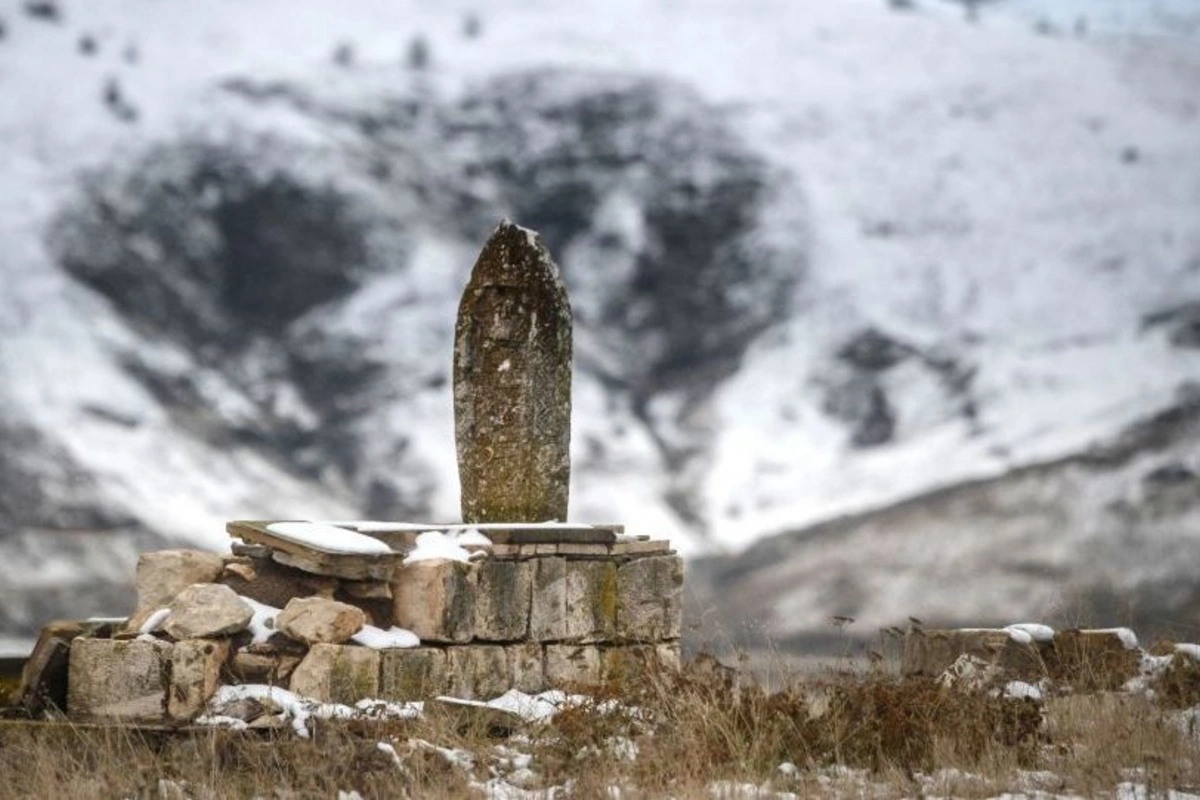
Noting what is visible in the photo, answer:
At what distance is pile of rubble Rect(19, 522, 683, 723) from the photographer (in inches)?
401

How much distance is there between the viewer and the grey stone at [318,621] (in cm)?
1045

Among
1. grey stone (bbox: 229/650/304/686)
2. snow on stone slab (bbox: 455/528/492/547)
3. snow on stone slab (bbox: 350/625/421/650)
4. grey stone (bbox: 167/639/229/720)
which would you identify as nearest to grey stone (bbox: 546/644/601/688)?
snow on stone slab (bbox: 455/528/492/547)

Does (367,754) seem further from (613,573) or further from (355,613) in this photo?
(613,573)

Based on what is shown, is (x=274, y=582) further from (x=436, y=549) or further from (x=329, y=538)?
(x=436, y=549)

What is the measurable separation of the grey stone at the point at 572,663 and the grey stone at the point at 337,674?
1.40m

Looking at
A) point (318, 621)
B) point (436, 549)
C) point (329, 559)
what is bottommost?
point (318, 621)

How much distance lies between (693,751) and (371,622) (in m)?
2.95

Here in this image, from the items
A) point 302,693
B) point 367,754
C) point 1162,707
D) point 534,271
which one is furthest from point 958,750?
point 534,271

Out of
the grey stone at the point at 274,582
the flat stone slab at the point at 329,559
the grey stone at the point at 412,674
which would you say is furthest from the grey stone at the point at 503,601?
the grey stone at the point at 274,582

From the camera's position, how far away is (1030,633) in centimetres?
1189

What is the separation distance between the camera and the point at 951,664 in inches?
459

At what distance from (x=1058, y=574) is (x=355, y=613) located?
33.7 meters

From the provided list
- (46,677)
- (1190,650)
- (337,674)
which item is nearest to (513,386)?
(337,674)

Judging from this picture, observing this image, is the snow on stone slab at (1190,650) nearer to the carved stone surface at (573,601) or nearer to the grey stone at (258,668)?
the carved stone surface at (573,601)
